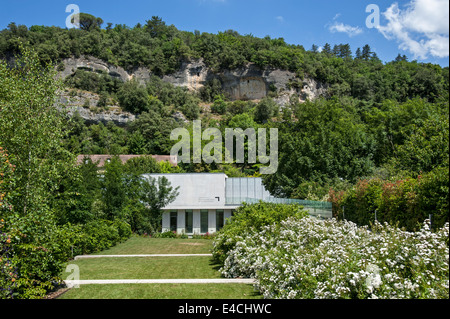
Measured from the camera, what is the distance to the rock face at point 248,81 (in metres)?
104

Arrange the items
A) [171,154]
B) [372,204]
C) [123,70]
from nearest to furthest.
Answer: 1. [372,204]
2. [171,154]
3. [123,70]

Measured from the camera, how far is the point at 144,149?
69812 millimetres

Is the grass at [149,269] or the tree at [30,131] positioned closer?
the tree at [30,131]

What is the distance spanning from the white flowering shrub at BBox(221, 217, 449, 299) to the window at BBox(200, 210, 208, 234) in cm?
2521

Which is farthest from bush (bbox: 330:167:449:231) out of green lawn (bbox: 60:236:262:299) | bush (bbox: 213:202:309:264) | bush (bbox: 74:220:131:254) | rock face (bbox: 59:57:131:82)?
rock face (bbox: 59:57:131:82)

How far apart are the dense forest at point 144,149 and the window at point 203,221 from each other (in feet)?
13.7

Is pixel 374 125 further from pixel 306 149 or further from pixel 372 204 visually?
pixel 372 204

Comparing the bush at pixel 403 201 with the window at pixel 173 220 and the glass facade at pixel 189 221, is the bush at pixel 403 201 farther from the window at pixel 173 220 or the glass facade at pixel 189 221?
the window at pixel 173 220

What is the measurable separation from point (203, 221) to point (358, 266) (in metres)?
29.7

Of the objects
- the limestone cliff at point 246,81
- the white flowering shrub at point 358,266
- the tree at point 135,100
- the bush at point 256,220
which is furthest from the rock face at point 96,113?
the white flowering shrub at point 358,266

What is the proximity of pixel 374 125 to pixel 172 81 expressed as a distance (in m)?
72.2

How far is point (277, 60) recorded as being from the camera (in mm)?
106312

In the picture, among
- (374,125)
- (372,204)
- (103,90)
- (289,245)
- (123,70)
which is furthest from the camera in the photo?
(123,70)
